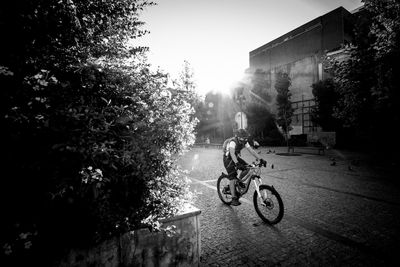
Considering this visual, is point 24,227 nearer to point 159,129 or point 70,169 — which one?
point 70,169

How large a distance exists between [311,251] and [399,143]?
12.1 meters

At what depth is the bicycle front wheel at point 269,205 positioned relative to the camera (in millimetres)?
4445

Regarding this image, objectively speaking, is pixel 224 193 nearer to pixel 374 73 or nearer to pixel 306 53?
pixel 374 73

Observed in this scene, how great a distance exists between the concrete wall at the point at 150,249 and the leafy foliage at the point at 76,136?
14cm

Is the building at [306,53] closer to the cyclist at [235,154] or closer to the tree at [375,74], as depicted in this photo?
the tree at [375,74]

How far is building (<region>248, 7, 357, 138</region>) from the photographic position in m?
28.4

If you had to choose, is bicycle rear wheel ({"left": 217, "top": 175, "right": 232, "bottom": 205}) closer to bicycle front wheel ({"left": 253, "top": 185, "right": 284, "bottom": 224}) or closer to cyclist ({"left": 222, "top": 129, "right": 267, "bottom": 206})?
cyclist ({"left": 222, "top": 129, "right": 267, "bottom": 206})

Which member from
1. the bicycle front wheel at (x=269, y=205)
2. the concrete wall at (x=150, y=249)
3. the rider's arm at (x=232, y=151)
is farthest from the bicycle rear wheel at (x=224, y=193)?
the concrete wall at (x=150, y=249)

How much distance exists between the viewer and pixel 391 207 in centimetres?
523

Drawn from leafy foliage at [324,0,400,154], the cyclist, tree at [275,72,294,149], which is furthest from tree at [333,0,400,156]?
tree at [275,72,294,149]

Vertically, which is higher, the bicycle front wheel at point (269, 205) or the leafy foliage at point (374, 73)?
the leafy foliage at point (374, 73)

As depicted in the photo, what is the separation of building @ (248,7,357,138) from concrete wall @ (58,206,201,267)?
2896 cm

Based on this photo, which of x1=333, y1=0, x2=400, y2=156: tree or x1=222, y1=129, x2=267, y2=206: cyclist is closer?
x1=222, y1=129, x2=267, y2=206: cyclist

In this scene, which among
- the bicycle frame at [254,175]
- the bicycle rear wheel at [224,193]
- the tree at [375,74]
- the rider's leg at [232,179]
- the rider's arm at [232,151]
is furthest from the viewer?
the tree at [375,74]
